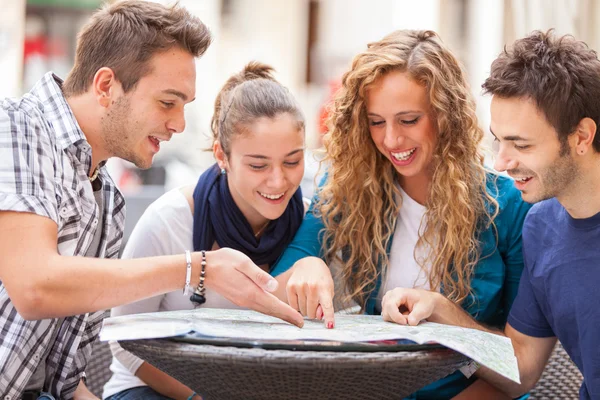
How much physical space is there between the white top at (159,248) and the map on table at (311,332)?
1.94ft

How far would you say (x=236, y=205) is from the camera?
2.61 m

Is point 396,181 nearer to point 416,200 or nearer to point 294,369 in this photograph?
point 416,200

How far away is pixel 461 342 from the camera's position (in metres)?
1.63

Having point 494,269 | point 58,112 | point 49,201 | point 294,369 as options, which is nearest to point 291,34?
point 494,269

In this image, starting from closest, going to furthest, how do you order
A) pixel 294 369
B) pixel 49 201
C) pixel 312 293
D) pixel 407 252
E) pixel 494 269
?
pixel 294 369 < pixel 49 201 < pixel 312 293 < pixel 494 269 < pixel 407 252

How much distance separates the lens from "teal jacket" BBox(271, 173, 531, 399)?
7.72ft

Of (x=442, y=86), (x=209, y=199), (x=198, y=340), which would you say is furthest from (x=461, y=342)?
(x=209, y=199)

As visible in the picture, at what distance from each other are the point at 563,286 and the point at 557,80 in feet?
1.74

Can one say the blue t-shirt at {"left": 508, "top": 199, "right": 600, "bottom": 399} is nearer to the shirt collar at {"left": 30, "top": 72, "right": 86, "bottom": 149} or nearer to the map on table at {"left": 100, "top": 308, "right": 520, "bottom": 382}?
the map on table at {"left": 100, "top": 308, "right": 520, "bottom": 382}

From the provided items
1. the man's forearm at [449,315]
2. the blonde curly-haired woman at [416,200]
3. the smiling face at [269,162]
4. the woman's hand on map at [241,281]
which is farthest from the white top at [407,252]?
the woman's hand on map at [241,281]

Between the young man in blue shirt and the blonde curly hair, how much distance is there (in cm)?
24

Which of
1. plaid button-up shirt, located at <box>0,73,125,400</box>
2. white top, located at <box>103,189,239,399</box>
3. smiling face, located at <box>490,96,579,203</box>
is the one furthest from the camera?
white top, located at <box>103,189,239,399</box>

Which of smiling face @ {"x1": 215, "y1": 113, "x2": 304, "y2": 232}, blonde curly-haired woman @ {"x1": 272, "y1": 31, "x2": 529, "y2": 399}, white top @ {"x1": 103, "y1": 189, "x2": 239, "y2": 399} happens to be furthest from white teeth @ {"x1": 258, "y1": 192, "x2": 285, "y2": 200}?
white top @ {"x1": 103, "y1": 189, "x2": 239, "y2": 399}

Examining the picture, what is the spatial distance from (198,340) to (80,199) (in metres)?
0.69
